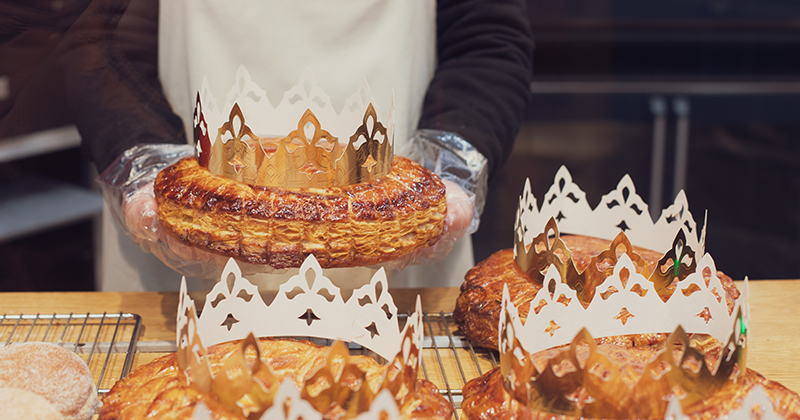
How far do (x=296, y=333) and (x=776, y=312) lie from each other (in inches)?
50.3

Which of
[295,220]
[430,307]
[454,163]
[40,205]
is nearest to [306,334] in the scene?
[295,220]

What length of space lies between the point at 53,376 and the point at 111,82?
1.10 m

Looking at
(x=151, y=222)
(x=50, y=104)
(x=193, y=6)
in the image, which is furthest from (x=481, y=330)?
(x=50, y=104)

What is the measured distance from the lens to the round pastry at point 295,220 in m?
1.30

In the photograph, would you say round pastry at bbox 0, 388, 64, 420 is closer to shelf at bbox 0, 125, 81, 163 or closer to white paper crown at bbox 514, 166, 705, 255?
white paper crown at bbox 514, 166, 705, 255

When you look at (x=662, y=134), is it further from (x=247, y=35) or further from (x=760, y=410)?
(x=760, y=410)

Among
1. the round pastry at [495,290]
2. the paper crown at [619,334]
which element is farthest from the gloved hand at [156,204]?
the paper crown at [619,334]

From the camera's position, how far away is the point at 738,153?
360cm

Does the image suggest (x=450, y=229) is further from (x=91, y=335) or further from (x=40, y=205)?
(x=40, y=205)

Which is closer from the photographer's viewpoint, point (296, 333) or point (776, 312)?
point (296, 333)

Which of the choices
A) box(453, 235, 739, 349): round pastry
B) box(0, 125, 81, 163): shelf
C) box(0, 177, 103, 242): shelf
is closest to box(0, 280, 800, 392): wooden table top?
box(453, 235, 739, 349): round pastry

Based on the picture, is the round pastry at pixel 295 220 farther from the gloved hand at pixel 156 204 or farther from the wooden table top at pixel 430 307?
the wooden table top at pixel 430 307

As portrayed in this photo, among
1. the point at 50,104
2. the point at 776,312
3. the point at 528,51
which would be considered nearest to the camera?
the point at 776,312

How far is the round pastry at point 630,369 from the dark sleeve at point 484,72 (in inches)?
40.0
